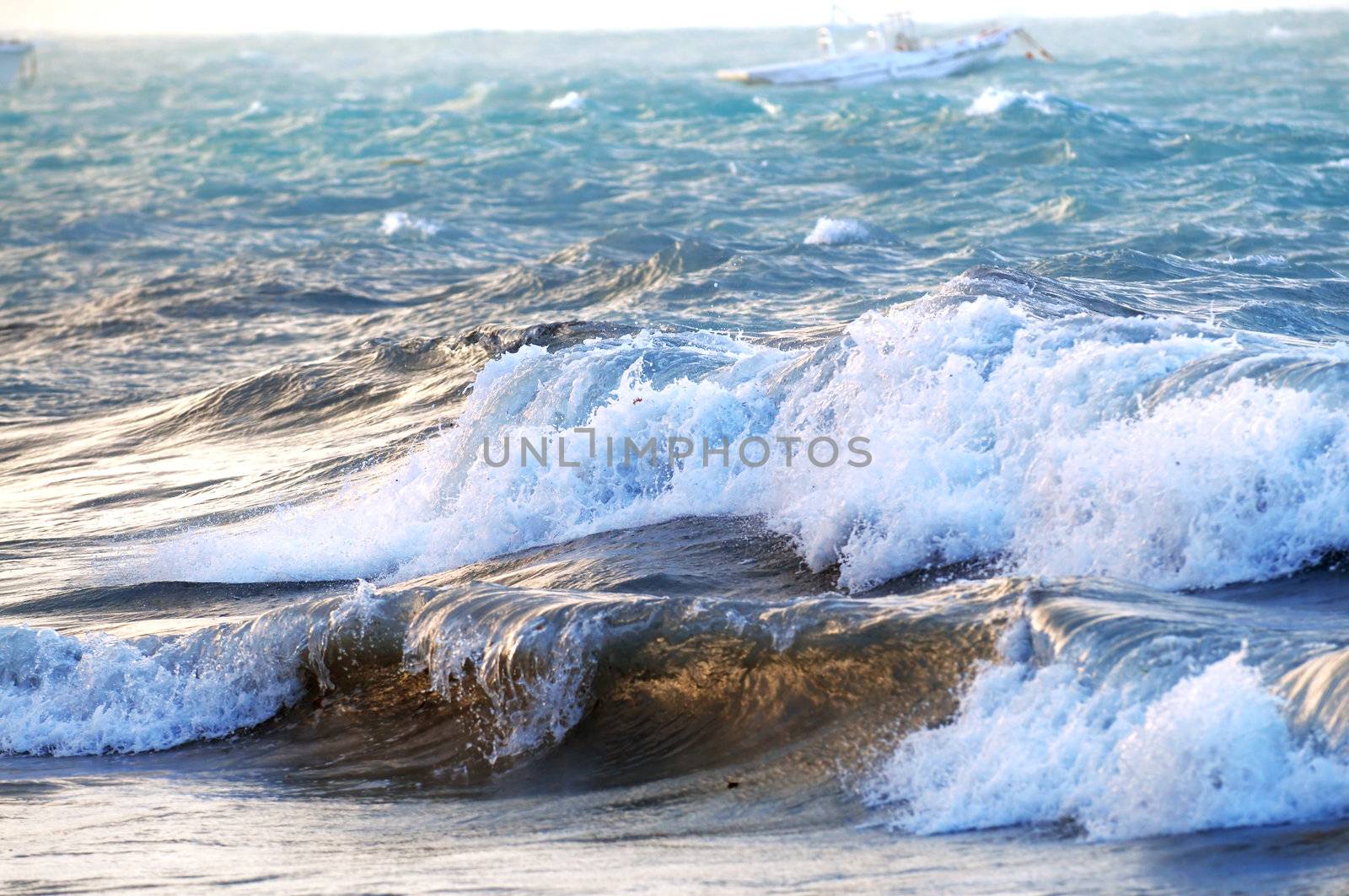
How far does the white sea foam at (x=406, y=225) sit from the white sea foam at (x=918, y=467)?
12.8m

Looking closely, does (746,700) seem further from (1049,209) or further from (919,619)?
(1049,209)

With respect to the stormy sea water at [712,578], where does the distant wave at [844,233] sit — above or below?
above

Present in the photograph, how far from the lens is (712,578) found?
6.79 metres

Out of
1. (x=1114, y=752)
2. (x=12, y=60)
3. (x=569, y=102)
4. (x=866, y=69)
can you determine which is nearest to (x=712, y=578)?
(x=1114, y=752)

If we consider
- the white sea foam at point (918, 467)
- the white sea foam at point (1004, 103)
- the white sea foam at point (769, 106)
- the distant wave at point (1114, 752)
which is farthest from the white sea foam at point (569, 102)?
the distant wave at point (1114, 752)

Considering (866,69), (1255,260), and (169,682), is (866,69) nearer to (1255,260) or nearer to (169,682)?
(1255,260)

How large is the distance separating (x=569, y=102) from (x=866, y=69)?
806cm

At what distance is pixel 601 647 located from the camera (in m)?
5.74

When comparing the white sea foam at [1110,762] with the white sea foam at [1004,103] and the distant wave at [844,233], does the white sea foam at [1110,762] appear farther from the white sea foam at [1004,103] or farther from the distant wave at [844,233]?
the white sea foam at [1004,103]

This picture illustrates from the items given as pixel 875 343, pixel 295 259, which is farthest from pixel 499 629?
pixel 295 259

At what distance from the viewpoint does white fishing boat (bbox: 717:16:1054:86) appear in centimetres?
4141

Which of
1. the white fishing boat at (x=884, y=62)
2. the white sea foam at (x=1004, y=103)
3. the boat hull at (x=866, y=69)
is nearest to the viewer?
the white sea foam at (x=1004, y=103)

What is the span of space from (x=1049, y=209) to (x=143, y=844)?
16.2 metres

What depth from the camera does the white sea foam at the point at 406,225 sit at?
2286cm
